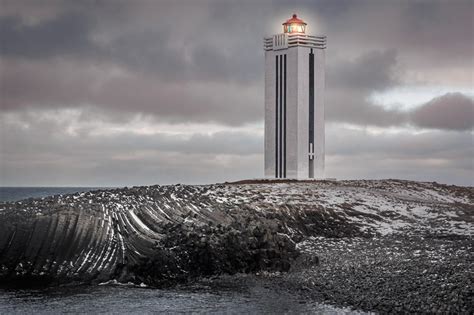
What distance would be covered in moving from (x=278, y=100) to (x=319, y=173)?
4.41 meters

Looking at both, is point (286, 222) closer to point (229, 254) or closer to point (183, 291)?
point (229, 254)

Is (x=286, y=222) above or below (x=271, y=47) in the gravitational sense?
below

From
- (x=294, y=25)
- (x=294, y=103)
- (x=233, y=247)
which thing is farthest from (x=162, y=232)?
(x=294, y=25)

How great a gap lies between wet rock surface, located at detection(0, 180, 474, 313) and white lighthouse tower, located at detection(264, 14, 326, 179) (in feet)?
41.7

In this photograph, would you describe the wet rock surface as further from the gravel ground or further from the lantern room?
the lantern room

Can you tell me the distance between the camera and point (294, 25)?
114 feet

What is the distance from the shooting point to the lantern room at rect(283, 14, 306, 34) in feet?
114

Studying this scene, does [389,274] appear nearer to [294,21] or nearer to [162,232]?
[162,232]

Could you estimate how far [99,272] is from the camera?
16.3 meters

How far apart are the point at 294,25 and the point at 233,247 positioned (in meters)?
20.4

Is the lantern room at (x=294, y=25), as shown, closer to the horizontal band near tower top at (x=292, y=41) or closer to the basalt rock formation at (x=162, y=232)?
the horizontal band near tower top at (x=292, y=41)

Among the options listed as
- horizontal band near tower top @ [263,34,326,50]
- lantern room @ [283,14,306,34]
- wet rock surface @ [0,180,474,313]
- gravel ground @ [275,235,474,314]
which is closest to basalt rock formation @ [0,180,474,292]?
wet rock surface @ [0,180,474,313]

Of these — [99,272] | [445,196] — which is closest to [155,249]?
[99,272]

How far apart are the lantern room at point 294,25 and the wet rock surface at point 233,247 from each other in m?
15.1
